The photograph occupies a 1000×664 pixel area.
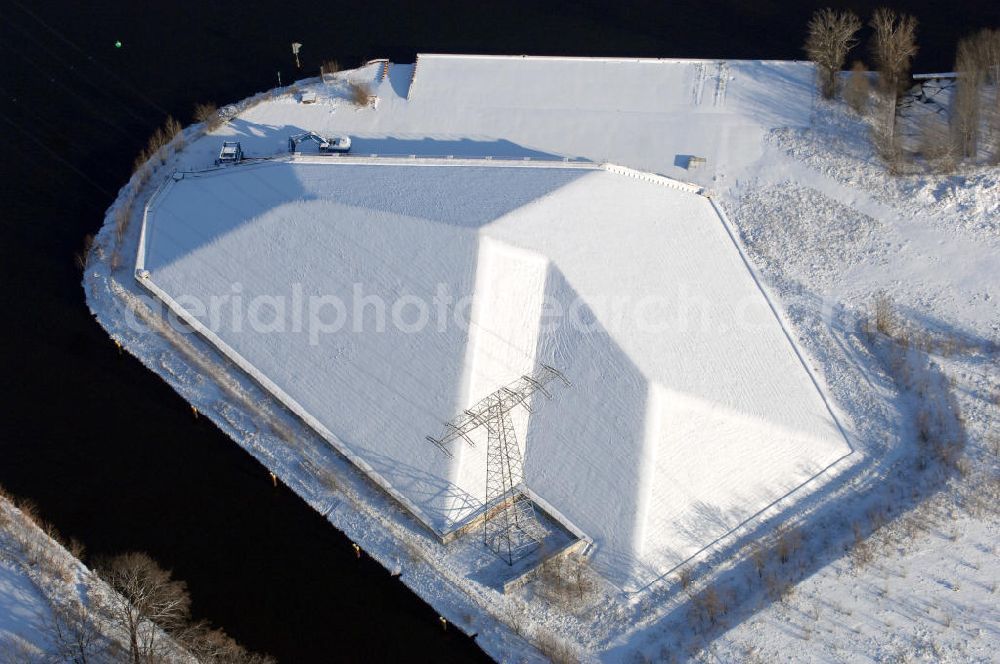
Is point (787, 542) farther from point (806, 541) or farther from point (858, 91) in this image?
point (858, 91)

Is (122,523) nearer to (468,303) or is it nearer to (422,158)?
(468,303)

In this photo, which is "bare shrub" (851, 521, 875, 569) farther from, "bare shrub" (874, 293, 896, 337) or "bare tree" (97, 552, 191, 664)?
"bare tree" (97, 552, 191, 664)

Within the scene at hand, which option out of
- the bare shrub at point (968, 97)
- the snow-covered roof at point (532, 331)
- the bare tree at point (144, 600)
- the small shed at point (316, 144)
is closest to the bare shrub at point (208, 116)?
the small shed at point (316, 144)

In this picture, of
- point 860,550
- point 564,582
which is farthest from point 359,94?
point 860,550

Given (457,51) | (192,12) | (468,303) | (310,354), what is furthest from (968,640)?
(192,12)

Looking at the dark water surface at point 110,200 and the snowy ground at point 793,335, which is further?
the dark water surface at point 110,200

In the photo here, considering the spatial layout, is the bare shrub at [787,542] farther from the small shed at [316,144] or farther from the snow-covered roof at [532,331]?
the small shed at [316,144]
